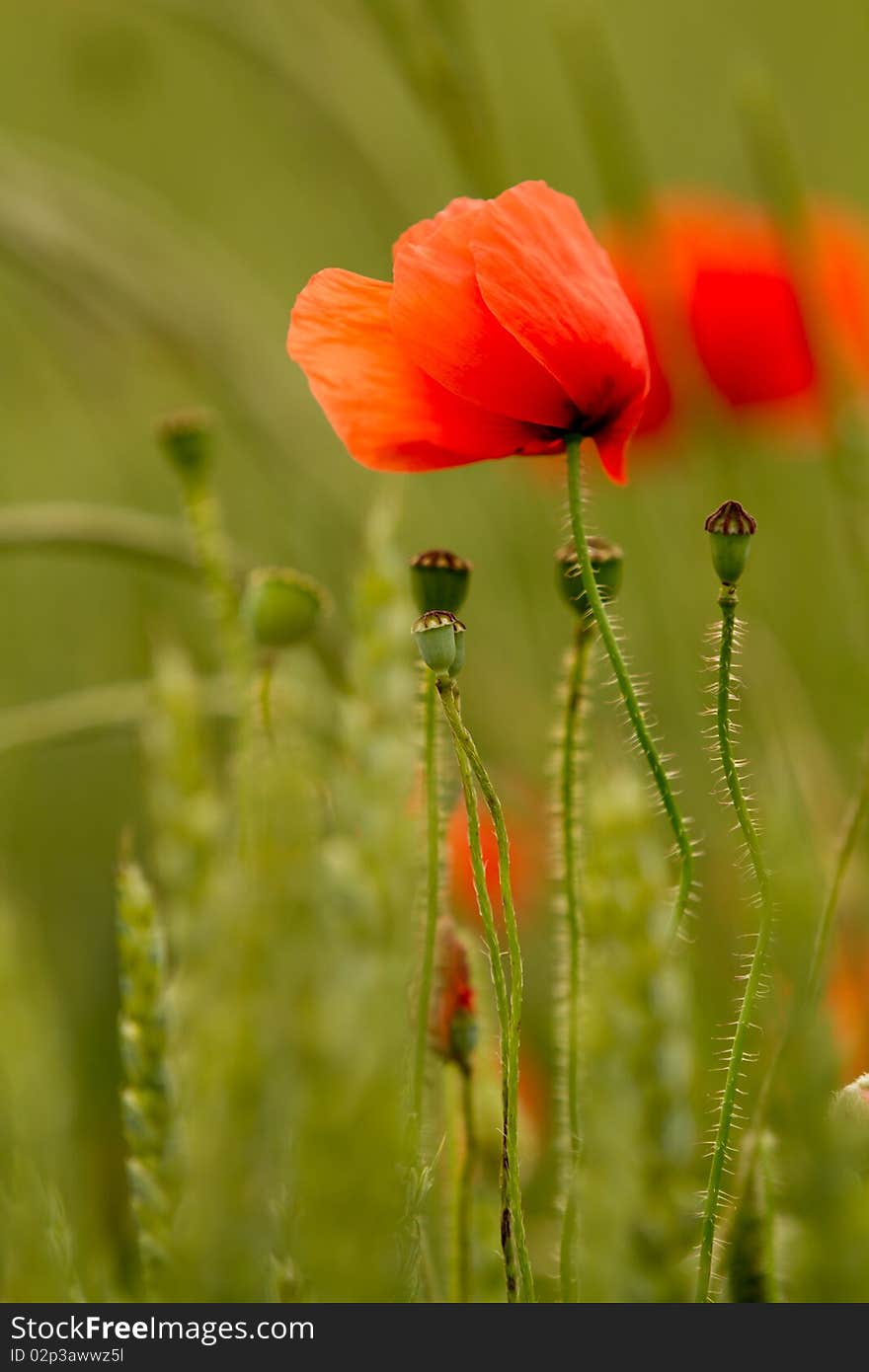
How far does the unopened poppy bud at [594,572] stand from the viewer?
0.44 metres

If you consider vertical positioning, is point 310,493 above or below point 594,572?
above

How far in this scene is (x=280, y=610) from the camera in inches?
18.1

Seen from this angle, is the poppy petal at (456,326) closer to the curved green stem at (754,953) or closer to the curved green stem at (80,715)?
the curved green stem at (754,953)

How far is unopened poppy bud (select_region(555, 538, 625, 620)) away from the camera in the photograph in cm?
44

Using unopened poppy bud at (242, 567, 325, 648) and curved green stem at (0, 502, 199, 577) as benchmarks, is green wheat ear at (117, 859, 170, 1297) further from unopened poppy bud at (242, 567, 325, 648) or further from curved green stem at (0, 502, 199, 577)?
curved green stem at (0, 502, 199, 577)

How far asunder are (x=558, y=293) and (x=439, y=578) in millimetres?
88

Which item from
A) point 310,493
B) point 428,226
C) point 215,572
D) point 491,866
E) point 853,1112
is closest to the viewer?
point 853,1112

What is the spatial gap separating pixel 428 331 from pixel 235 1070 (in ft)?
0.82

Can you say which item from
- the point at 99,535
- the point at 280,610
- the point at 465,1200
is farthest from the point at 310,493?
the point at 465,1200

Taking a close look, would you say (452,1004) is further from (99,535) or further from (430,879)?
(99,535)

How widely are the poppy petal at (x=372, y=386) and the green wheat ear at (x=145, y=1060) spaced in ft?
0.51

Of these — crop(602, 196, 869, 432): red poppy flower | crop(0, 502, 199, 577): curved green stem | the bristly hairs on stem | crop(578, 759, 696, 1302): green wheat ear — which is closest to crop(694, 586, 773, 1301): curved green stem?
the bristly hairs on stem

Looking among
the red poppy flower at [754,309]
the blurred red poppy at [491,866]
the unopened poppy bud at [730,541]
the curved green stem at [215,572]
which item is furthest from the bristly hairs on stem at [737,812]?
the red poppy flower at [754,309]
